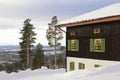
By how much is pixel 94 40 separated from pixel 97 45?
60 cm

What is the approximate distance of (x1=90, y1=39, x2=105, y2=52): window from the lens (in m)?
24.7

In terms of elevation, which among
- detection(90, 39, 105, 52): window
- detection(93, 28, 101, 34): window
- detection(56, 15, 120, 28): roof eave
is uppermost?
detection(56, 15, 120, 28): roof eave

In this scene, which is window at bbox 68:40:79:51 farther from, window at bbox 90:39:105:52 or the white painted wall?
window at bbox 90:39:105:52

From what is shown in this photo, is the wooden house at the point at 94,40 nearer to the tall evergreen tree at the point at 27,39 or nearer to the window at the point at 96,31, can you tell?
the window at the point at 96,31

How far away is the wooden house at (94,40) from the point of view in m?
23.3

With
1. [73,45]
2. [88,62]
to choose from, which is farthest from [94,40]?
[73,45]

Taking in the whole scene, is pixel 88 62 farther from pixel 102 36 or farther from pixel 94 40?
pixel 102 36

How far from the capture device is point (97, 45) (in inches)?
1005

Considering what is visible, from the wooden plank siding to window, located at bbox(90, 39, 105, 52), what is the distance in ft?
0.84

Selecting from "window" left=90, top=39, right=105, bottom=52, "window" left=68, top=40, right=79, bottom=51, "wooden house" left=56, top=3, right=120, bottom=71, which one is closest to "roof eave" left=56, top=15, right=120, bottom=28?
"wooden house" left=56, top=3, right=120, bottom=71

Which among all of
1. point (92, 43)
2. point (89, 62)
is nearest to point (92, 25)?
point (92, 43)

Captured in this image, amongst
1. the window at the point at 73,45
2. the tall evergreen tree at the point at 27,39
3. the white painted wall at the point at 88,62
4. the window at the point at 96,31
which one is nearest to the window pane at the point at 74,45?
the window at the point at 73,45

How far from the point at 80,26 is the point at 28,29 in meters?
33.5

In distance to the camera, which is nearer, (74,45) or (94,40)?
(94,40)
